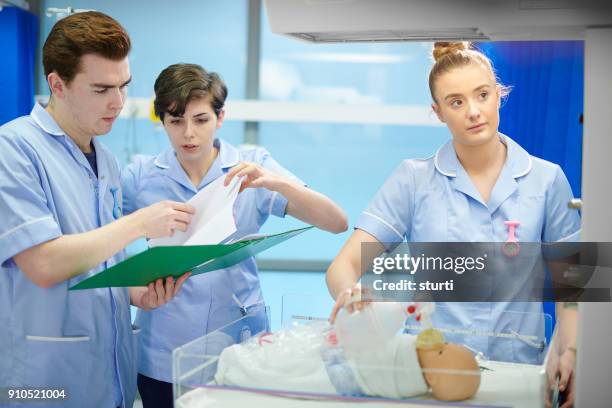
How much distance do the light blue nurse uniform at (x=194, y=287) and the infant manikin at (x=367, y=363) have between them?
637 mm

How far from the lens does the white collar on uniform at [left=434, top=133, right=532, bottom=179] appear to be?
1587 millimetres

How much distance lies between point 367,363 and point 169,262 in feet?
1.35

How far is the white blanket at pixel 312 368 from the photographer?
1.15 meters

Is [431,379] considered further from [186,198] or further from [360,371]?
[186,198]

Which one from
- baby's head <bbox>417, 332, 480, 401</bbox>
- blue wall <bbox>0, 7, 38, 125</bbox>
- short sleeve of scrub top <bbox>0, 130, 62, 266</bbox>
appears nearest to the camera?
baby's head <bbox>417, 332, 480, 401</bbox>

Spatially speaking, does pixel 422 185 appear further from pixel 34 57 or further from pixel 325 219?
pixel 34 57

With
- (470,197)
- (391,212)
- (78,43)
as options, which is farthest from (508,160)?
(78,43)

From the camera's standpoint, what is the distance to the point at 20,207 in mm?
1432

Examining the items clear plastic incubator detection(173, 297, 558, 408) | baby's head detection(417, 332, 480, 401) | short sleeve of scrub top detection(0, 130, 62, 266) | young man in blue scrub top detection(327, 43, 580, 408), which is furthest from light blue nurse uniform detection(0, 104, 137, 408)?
baby's head detection(417, 332, 480, 401)

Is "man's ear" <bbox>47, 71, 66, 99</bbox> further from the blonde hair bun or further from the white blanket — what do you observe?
the blonde hair bun

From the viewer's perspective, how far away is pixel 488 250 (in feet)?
5.06

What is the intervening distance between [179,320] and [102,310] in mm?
353

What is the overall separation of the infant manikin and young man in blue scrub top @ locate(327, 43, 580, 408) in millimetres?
229

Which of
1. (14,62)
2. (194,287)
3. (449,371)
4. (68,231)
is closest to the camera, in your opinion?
(449,371)
